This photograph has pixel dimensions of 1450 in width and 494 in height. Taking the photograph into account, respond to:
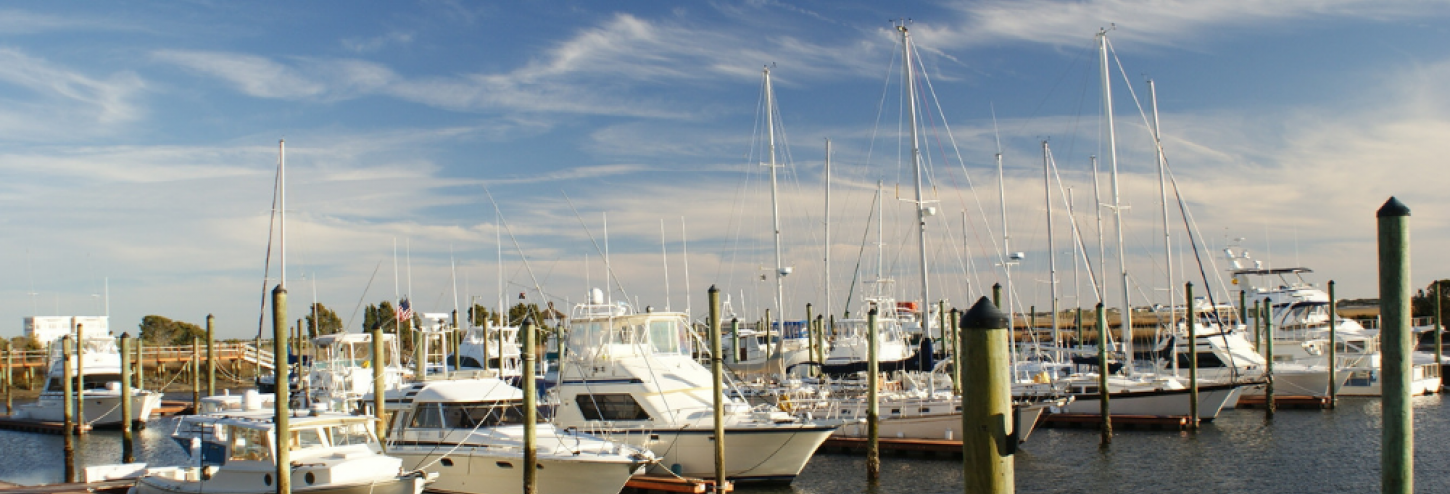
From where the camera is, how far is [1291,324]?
178 feet

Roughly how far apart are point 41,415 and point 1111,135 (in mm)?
49436

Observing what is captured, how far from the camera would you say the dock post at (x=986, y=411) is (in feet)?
20.7

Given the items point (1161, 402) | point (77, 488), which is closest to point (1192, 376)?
point (1161, 402)

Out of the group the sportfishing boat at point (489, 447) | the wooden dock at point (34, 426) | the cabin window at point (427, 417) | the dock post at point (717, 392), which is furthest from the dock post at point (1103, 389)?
the wooden dock at point (34, 426)

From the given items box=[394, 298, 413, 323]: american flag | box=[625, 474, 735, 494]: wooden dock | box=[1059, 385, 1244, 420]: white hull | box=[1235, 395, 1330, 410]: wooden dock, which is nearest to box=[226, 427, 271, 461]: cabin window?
box=[625, 474, 735, 494]: wooden dock

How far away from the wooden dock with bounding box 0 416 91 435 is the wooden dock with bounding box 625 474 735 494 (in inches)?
1258

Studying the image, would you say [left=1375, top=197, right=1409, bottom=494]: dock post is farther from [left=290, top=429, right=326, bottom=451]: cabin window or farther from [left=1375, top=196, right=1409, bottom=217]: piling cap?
[left=290, top=429, right=326, bottom=451]: cabin window

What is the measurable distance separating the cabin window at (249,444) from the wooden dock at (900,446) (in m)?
16.1

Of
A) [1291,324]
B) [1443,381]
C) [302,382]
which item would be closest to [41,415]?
[302,382]

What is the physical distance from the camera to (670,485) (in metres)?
21.8

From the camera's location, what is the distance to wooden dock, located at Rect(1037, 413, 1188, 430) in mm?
34219

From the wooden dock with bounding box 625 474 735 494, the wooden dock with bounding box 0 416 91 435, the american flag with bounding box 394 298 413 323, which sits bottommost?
the wooden dock with bounding box 0 416 91 435

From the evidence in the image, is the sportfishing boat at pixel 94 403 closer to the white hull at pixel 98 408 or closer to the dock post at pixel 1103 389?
the white hull at pixel 98 408

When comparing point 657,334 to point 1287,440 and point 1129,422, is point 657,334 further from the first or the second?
point 1287,440
